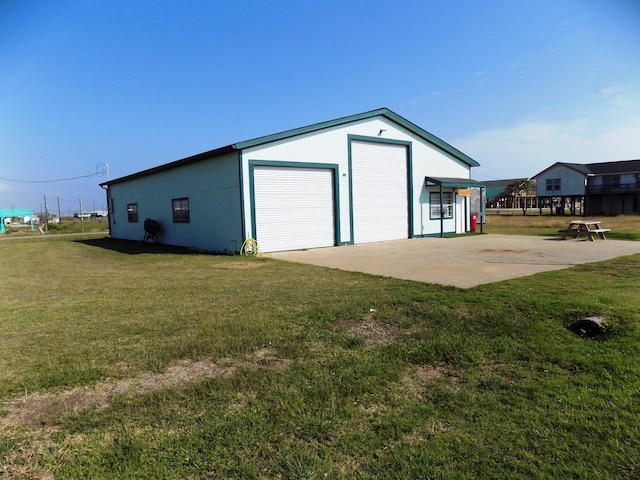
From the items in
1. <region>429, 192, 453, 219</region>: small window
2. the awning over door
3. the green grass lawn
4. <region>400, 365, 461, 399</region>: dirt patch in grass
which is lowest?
<region>400, 365, 461, 399</region>: dirt patch in grass

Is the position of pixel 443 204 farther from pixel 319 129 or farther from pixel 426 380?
pixel 426 380

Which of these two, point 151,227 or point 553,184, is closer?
point 151,227

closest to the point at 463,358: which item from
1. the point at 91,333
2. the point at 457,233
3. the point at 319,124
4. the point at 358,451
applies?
the point at 358,451

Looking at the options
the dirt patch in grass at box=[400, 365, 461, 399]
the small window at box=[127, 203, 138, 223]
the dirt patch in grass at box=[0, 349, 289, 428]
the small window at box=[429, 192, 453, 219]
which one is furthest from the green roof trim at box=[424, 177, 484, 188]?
the dirt patch in grass at box=[0, 349, 289, 428]

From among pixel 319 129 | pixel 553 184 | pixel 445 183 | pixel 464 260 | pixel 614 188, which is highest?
pixel 319 129

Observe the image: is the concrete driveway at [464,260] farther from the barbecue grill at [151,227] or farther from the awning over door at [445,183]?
the barbecue grill at [151,227]

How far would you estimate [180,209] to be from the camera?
63.3ft

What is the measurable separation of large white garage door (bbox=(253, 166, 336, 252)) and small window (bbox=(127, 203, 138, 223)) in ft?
40.2

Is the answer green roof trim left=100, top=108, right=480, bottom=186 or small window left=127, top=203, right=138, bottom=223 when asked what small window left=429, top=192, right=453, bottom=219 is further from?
small window left=127, top=203, right=138, bottom=223

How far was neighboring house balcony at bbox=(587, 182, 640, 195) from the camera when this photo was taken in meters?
51.1

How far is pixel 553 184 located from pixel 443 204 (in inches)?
1772

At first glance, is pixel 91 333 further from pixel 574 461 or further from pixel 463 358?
pixel 574 461

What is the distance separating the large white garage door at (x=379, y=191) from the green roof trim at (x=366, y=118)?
3.44 feet

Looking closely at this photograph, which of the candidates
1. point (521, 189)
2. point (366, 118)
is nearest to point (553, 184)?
point (521, 189)
